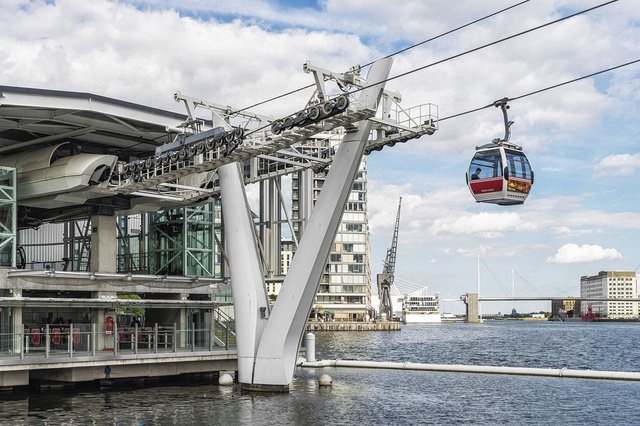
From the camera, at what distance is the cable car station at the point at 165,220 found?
1535 inches

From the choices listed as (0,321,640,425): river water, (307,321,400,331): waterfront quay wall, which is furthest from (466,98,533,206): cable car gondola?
(307,321,400,331): waterfront quay wall

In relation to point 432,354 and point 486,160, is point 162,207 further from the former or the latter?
point 432,354

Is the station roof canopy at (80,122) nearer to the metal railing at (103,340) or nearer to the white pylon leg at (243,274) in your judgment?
the white pylon leg at (243,274)

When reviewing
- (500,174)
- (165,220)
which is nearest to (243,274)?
(500,174)

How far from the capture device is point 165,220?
204 ft

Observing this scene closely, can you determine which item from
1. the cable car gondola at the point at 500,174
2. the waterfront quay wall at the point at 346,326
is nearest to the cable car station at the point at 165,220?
the cable car gondola at the point at 500,174

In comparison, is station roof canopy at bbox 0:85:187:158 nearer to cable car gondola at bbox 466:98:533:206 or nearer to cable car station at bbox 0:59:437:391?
cable car station at bbox 0:59:437:391

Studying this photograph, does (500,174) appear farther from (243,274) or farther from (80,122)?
(80,122)

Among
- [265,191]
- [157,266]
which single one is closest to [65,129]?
[157,266]

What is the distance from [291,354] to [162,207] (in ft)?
70.0

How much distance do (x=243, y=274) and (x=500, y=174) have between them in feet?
46.7

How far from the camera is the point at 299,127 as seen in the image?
3659cm

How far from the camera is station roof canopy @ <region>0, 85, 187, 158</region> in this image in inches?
1786

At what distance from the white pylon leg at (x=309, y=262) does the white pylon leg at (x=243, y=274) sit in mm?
932
